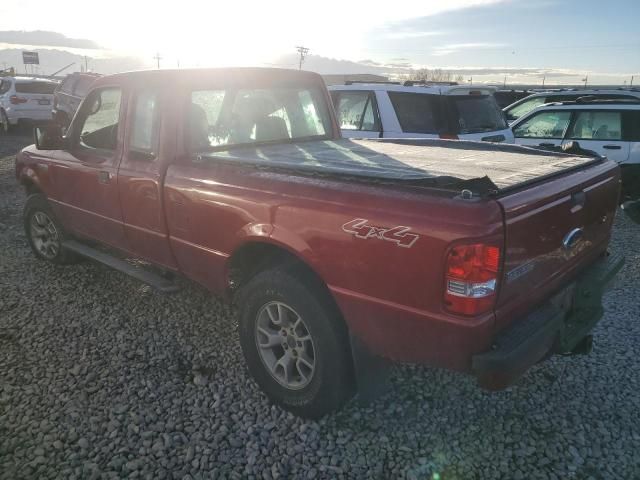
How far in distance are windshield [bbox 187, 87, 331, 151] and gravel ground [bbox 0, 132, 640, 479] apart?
1.55 meters

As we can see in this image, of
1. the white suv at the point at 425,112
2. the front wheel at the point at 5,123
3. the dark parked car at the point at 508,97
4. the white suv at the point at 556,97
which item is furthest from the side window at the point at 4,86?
the dark parked car at the point at 508,97

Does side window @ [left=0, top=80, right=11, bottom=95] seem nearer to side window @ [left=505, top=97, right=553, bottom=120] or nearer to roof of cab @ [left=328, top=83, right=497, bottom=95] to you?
roof of cab @ [left=328, top=83, right=497, bottom=95]

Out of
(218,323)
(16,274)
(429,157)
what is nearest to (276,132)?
(429,157)

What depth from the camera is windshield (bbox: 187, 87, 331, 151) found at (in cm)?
350

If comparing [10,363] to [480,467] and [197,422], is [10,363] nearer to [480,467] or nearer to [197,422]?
[197,422]

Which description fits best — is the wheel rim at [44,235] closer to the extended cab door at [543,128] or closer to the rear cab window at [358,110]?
the rear cab window at [358,110]

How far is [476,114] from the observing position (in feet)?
22.5

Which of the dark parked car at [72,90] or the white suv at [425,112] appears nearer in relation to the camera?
the white suv at [425,112]

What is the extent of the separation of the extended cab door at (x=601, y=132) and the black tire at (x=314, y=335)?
6647mm

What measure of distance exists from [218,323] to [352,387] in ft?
5.55

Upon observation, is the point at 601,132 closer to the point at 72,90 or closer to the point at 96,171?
the point at 96,171

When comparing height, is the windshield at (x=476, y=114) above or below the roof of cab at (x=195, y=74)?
below

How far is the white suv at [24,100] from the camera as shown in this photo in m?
15.8

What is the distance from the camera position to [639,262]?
5.50 meters
